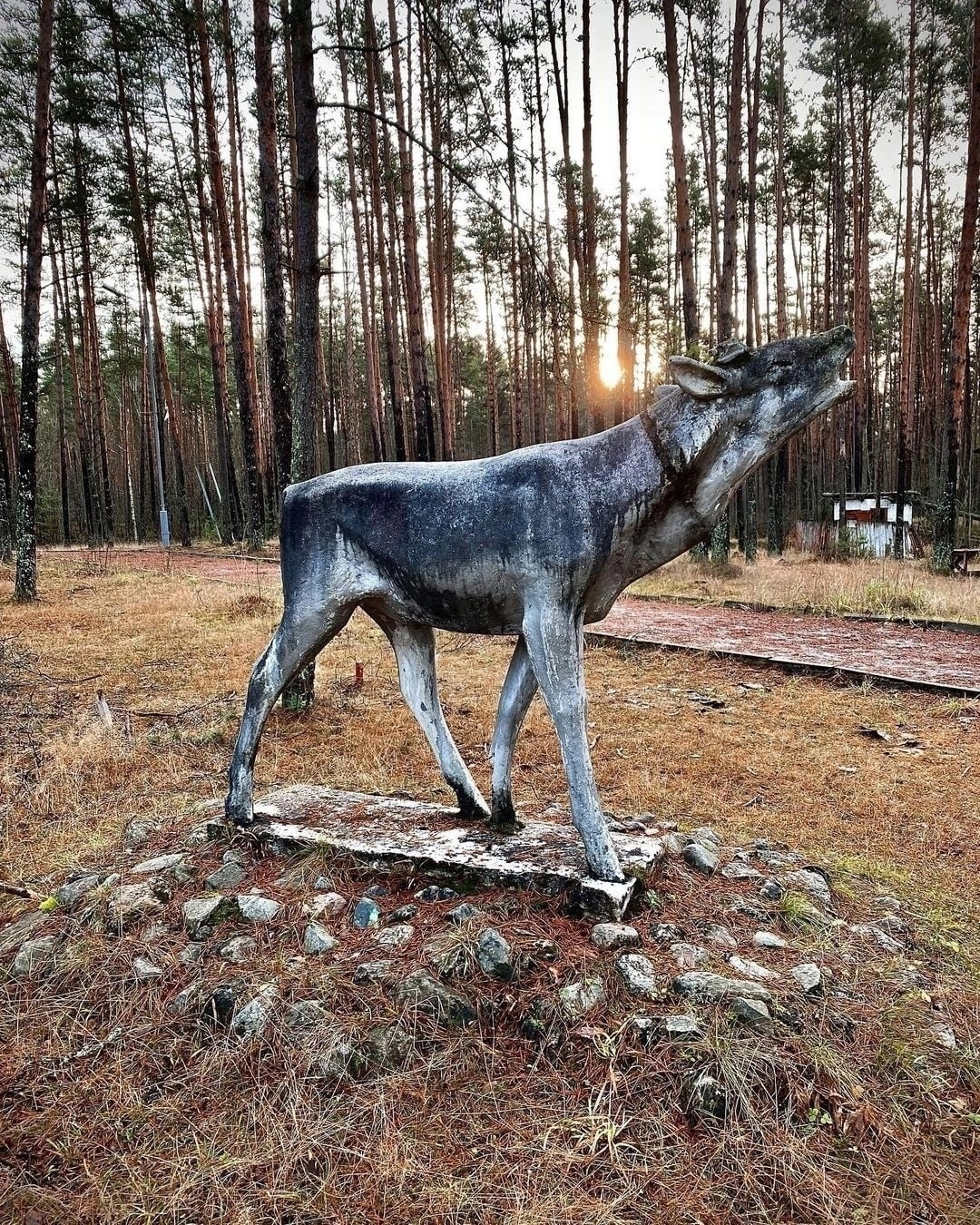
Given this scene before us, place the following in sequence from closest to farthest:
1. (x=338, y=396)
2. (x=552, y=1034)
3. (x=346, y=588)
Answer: (x=552, y=1034) → (x=346, y=588) → (x=338, y=396)

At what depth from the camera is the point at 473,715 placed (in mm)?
6301

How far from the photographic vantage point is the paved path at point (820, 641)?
7.11m

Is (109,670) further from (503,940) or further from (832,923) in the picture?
(832,923)

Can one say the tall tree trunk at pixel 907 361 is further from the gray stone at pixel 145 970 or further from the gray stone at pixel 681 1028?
the gray stone at pixel 145 970

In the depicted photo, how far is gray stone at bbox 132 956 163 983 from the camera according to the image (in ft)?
8.53

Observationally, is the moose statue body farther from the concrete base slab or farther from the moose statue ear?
the concrete base slab

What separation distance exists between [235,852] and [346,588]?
1.33 m

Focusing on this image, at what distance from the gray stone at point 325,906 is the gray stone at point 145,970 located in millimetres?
544

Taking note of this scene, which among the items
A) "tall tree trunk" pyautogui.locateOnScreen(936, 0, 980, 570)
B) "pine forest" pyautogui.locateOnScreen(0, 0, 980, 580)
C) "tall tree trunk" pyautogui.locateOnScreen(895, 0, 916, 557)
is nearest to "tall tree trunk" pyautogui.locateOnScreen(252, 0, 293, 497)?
"pine forest" pyautogui.locateOnScreen(0, 0, 980, 580)

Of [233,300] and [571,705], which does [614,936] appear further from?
[233,300]

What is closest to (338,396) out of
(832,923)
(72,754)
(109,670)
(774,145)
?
(774,145)

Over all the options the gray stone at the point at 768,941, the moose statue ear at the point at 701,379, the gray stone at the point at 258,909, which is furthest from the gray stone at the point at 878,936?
the gray stone at the point at 258,909

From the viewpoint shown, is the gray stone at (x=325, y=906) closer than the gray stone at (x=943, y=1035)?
No

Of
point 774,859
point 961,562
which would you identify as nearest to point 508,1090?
point 774,859
